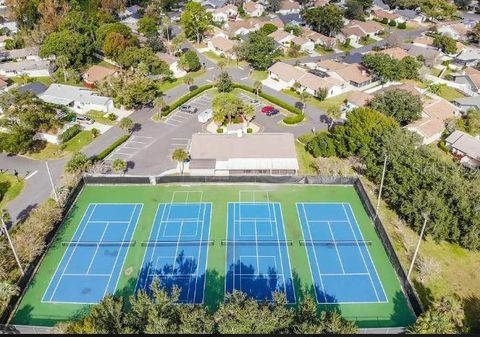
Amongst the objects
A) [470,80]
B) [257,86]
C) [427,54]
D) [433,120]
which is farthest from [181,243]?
[427,54]

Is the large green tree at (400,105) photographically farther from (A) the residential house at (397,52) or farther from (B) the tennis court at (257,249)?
(A) the residential house at (397,52)

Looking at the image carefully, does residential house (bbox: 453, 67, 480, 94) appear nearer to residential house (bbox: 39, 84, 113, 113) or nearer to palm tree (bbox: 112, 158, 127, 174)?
palm tree (bbox: 112, 158, 127, 174)

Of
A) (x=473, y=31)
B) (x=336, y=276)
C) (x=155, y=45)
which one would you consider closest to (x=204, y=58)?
(x=155, y=45)

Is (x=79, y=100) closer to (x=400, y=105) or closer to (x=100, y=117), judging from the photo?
(x=100, y=117)

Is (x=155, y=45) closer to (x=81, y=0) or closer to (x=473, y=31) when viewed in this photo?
(x=81, y=0)

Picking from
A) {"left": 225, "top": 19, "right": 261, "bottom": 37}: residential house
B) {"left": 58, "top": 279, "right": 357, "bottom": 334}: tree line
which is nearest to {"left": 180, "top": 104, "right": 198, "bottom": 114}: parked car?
{"left": 58, "top": 279, "right": 357, "bottom": 334}: tree line

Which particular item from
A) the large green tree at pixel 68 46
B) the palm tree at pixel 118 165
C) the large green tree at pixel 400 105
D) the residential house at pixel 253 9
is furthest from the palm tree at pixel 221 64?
the residential house at pixel 253 9
